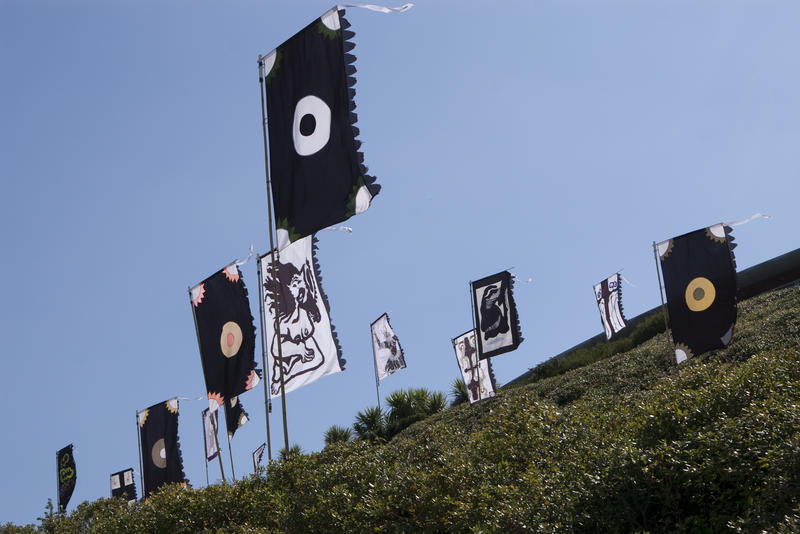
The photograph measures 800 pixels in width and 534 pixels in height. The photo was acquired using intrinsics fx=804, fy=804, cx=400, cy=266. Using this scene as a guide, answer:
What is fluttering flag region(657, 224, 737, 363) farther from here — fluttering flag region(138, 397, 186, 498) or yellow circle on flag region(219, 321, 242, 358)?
fluttering flag region(138, 397, 186, 498)

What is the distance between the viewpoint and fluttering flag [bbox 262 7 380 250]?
10.0m

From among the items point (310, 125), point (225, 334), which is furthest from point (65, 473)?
point (310, 125)

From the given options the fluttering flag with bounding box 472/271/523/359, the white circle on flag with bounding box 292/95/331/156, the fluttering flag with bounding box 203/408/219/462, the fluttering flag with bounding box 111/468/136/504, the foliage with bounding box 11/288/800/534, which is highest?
the white circle on flag with bounding box 292/95/331/156

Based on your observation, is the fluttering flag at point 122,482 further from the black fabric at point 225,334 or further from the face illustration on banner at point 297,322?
the face illustration on banner at point 297,322

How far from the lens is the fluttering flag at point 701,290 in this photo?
51.0ft

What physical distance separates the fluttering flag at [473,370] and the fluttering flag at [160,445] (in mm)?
9065

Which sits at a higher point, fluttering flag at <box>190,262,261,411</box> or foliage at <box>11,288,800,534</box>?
fluttering flag at <box>190,262,261,411</box>

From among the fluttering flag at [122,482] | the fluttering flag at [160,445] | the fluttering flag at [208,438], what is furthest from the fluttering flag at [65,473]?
the fluttering flag at [160,445]

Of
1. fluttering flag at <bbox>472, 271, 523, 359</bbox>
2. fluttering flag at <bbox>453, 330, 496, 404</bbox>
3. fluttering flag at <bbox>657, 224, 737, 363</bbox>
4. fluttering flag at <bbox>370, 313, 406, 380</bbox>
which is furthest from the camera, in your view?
fluttering flag at <bbox>370, 313, 406, 380</bbox>

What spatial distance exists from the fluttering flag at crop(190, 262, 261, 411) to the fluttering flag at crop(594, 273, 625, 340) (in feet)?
57.3

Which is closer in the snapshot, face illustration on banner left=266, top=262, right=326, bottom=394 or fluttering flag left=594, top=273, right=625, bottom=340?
face illustration on banner left=266, top=262, right=326, bottom=394

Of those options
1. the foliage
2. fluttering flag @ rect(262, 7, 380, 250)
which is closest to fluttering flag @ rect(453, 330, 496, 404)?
the foliage

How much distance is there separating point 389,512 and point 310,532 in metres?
1.07

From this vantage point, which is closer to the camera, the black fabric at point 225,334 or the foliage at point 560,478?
the foliage at point 560,478
